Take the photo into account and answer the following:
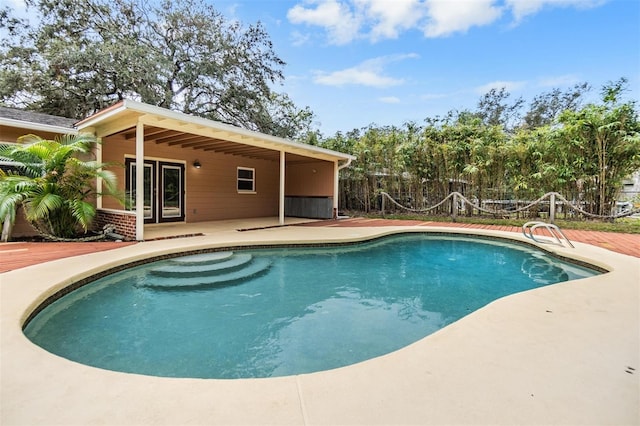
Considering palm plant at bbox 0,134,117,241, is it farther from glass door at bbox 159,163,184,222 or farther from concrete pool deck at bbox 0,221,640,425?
concrete pool deck at bbox 0,221,640,425

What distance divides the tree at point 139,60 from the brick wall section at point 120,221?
745 centimetres

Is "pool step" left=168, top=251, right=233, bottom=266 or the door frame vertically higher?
the door frame

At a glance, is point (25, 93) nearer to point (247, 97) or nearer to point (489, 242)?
point (247, 97)

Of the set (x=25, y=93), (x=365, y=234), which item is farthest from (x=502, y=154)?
(x=25, y=93)

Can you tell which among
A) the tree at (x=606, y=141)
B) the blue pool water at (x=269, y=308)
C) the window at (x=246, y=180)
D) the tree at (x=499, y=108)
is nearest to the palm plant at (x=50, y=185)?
the blue pool water at (x=269, y=308)

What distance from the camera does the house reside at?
622 centimetres

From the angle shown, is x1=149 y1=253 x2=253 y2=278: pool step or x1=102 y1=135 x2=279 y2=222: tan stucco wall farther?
x1=102 y1=135 x2=279 y2=222: tan stucco wall

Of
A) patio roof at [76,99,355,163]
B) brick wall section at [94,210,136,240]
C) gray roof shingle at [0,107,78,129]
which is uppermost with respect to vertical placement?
gray roof shingle at [0,107,78,129]

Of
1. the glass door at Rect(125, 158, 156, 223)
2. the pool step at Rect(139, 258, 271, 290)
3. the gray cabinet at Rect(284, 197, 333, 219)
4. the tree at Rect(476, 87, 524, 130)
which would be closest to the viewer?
the pool step at Rect(139, 258, 271, 290)

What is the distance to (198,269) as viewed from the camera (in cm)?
470

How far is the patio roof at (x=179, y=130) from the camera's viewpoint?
5.72 metres

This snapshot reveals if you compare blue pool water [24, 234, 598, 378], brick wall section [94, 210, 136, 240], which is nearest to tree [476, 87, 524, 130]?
blue pool water [24, 234, 598, 378]

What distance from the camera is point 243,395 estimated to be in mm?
1609

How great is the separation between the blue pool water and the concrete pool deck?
604 millimetres
